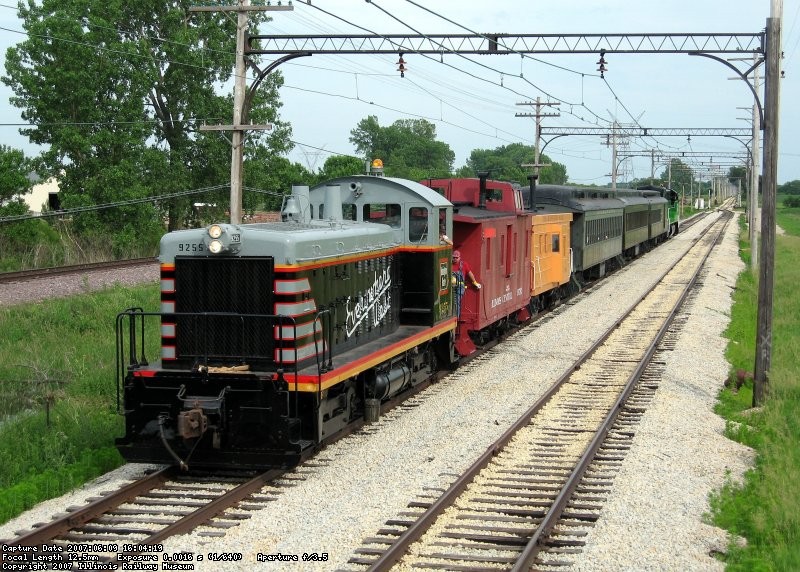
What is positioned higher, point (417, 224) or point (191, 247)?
point (417, 224)

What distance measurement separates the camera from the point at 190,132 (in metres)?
37.4

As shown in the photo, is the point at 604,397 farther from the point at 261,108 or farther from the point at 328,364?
the point at 261,108

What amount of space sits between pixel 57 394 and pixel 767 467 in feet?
30.6

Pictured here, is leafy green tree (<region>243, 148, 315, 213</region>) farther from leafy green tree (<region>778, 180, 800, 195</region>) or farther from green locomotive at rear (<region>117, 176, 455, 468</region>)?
leafy green tree (<region>778, 180, 800, 195</region>)

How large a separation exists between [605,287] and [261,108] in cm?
1471

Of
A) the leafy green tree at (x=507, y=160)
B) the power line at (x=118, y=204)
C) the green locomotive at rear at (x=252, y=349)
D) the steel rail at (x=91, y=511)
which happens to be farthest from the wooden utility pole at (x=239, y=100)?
the leafy green tree at (x=507, y=160)

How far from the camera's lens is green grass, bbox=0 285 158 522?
29.8 feet

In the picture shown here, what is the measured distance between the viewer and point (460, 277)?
1457cm

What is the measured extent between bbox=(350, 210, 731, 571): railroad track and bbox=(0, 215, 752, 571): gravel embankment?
202mm

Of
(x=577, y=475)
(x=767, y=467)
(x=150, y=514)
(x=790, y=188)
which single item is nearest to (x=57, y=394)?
(x=150, y=514)

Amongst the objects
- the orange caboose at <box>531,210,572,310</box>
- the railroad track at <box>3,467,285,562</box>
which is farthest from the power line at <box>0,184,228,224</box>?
the railroad track at <box>3,467,285,562</box>

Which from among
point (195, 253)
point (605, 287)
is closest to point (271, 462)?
point (195, 253)

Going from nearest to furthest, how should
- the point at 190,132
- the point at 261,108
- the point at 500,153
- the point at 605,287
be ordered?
the point at 605,287, the point at 261,108, the point at 190,132, the point at 500,153

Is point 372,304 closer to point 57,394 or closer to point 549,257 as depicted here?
point 57,394
